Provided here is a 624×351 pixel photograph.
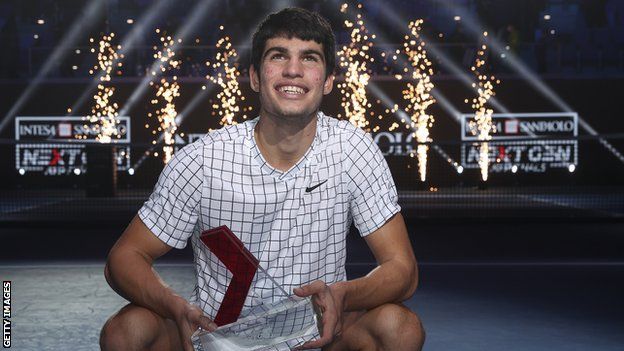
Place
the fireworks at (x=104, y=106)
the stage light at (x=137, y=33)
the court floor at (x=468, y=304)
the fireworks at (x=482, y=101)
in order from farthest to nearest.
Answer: the stage light at (x=137, y=33) → the fireworks at (x=482, y=101) → the fireworks at (x=104, y=106) → the court floor at (x=468, y=304)

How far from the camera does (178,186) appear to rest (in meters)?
3.40

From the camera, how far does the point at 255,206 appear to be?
3.41 meters

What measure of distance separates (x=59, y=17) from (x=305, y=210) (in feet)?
79.6

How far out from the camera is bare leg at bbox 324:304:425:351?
3385 millimetres

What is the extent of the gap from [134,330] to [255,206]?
0.56 meters

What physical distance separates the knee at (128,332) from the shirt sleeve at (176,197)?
0.88 ft

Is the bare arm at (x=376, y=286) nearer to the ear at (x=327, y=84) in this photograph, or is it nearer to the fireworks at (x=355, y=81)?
the ear at (x=327, y=84)

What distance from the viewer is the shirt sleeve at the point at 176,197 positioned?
134 inches

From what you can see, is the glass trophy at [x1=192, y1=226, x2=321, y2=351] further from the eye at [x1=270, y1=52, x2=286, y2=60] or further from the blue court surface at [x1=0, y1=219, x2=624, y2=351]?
the blue court surface at [x1=0, y1=219, x2=624, y2=351]

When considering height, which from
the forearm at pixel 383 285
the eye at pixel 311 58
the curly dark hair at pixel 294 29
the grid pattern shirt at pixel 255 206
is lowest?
the forearm at pixel 383 285

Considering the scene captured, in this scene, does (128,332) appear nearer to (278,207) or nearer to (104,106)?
(278,207)

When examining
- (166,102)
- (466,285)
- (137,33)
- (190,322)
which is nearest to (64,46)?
(137,33)

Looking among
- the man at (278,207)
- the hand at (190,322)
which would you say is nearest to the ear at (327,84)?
the man at (278,207)

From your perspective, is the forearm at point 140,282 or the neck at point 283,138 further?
the neck at point 283,138
